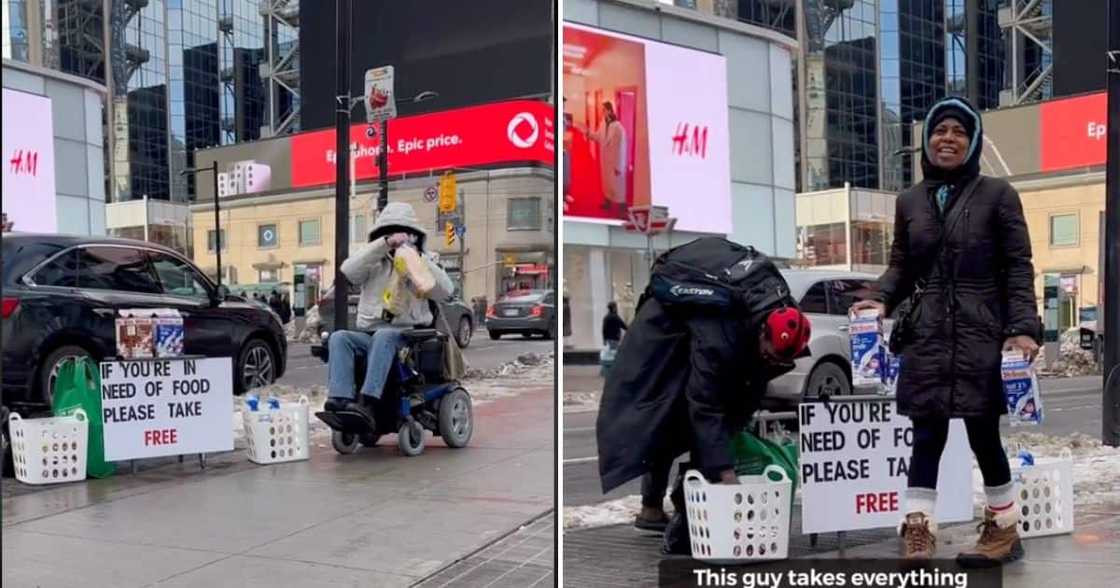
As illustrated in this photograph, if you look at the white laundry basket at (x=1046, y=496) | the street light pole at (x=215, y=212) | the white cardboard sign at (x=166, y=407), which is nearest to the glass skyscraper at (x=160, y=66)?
the street light pole at (x=215, y=212)

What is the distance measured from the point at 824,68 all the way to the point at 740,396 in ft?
2.57

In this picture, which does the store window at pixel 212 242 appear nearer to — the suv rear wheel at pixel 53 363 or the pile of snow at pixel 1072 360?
the suv rear wheel at pixel 53 363

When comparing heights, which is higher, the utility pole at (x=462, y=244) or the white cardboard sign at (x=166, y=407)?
the utility pole at (x=462, y=244)

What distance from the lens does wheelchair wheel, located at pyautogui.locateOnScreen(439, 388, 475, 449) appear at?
346cm

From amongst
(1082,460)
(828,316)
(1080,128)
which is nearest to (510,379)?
(828,316)

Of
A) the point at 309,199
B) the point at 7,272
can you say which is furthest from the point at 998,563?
the point at 7,272

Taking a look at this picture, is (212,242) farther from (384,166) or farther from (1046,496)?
(1046,496)

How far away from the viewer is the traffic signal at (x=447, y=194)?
2965 mm

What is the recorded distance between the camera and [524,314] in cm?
293

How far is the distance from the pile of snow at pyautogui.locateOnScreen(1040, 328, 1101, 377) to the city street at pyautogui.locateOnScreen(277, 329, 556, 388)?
1.16 meters

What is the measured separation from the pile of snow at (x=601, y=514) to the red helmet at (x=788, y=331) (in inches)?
Result: 22.8

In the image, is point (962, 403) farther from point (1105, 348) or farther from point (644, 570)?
point (644, 570)

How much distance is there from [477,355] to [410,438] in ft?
2.20

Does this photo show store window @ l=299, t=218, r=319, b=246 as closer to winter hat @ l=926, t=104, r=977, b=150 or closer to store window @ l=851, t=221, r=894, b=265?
store window @ l=851, t=221, r=894, b=265
